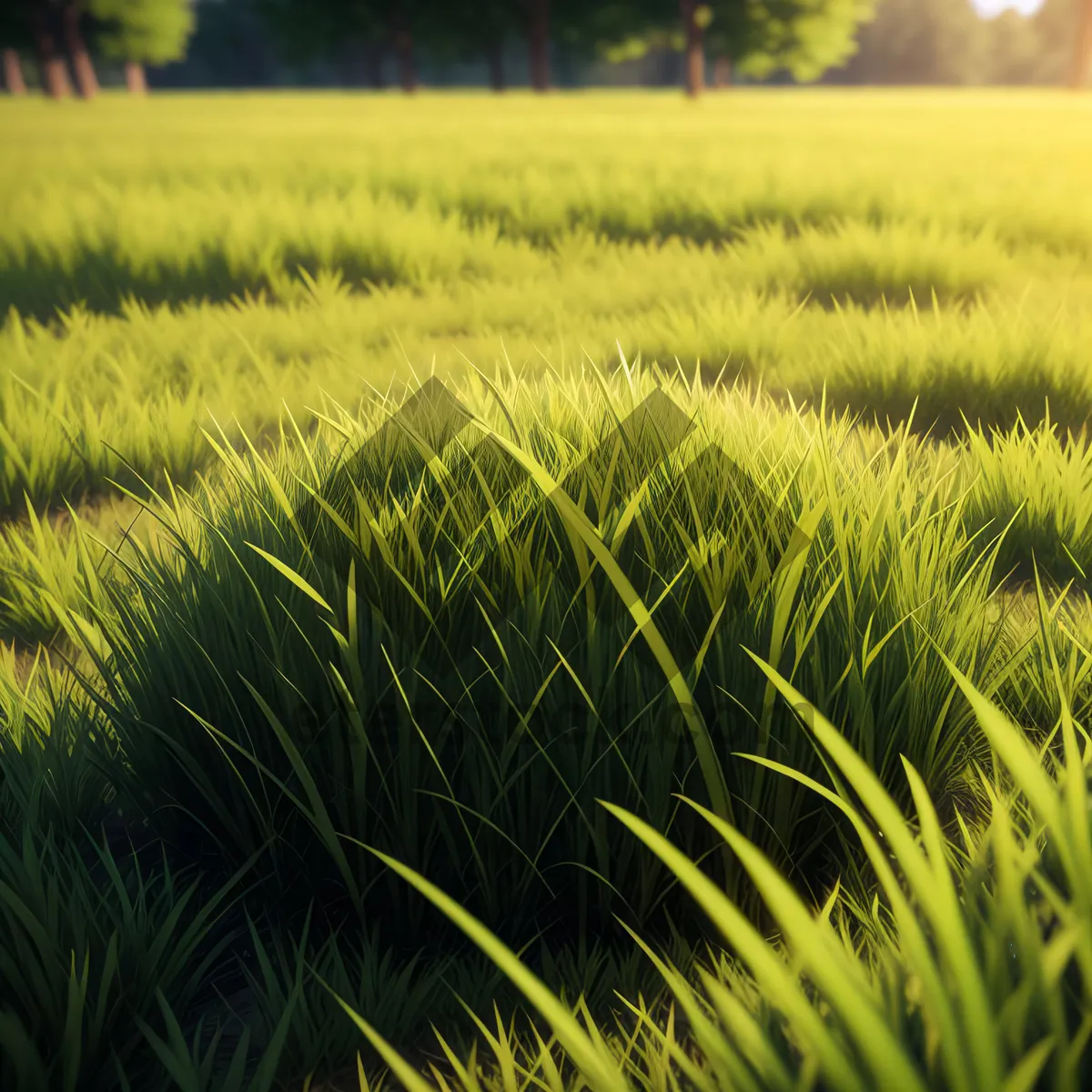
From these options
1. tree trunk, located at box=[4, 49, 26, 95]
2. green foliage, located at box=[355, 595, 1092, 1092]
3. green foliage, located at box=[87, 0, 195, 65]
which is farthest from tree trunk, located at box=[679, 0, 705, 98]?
tree trunk, located at box=[4, 49, 26, 95]

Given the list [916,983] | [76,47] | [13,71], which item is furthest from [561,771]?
[13,71]

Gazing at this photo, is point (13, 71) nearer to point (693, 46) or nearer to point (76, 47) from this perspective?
point (76, 47)

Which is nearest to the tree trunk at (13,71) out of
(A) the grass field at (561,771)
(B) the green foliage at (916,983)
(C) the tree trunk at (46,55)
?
(C) the tree trunk at (46,55)

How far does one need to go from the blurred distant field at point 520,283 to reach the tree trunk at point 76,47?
98.7 feet

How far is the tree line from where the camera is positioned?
90.3ft

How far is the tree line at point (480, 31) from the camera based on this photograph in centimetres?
2752

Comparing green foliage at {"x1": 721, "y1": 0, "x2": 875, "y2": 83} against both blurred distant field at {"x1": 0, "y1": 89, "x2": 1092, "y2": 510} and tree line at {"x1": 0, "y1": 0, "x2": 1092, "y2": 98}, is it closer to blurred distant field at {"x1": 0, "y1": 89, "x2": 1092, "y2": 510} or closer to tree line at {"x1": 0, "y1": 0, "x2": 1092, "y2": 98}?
tree line at {"x1": 0, "y1": 0, "x2": 1092, "y2": 98}

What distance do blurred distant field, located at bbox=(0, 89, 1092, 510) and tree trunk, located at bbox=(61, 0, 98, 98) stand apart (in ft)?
98.7

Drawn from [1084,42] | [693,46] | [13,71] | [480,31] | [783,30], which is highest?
[13,71]

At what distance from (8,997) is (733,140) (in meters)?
9.63

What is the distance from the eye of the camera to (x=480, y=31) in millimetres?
32969

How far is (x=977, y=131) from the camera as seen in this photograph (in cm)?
1002

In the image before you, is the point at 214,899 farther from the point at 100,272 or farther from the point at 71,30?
the point at 71,30

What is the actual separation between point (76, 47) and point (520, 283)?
36.8m
